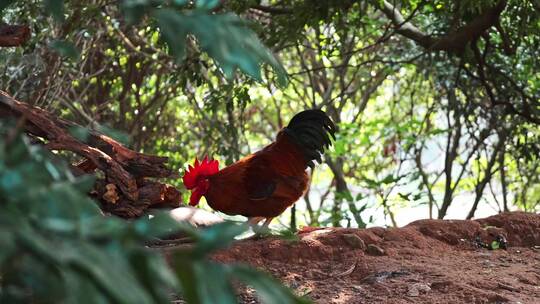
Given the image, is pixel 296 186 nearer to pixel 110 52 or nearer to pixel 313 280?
pixel 313 280

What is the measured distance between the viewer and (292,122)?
5363mm

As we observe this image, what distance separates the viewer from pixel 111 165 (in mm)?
3990

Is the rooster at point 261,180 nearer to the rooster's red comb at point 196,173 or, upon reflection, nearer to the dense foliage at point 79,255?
the rooster's red comb at point 196,173

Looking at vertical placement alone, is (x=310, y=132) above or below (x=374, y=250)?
above

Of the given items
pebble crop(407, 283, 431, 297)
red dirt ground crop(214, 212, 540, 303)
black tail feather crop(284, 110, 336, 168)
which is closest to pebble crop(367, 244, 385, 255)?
red dirt ground crop(214, 212, 540, 303)

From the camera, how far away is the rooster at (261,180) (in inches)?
194

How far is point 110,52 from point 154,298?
295 inches

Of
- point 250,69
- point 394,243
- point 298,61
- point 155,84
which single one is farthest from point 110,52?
point 250,69

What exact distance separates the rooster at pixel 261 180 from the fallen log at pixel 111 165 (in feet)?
2.23

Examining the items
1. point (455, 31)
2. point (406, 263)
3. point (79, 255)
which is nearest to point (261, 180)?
point (406, 263)

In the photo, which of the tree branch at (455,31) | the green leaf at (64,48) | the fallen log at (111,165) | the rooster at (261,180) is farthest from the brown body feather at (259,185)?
the green leaf at (64,48)

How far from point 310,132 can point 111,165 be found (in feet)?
5.71

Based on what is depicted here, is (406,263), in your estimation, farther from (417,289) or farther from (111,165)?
(111,165)

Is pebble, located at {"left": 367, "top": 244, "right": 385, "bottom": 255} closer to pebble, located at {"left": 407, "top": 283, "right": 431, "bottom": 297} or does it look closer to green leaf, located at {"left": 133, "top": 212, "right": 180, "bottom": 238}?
pebble, located at {"left": 407, "top": 283, "right": 431, "bottom": 297}
